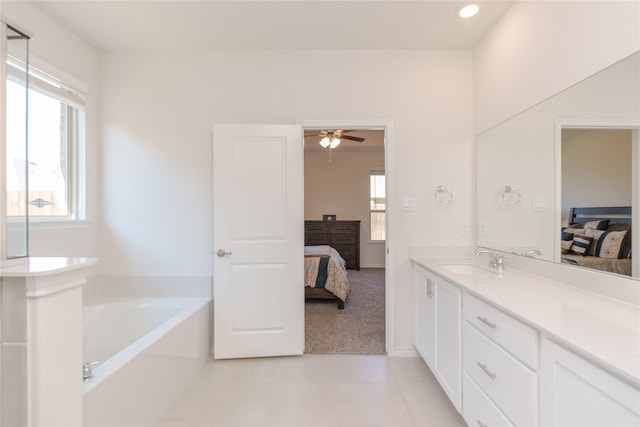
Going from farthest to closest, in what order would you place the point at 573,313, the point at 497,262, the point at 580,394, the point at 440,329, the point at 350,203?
the point at 350,203 → the point at 497,262 → the point at 440,329 → the point at 573,313 → the point at 580,394

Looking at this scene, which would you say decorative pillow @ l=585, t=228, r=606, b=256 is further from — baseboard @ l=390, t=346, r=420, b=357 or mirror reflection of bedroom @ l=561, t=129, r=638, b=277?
baseboard @ l=390, t=346, r=420, b=357

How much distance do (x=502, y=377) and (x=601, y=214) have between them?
929 mm

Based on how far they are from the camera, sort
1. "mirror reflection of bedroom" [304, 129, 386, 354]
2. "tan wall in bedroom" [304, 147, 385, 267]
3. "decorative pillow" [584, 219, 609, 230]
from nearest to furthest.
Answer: "decorative pillow" [584, 219, 609, 230]
"mirror reflection of bedroom" [304, 129, 386, 354]
"tan wall in bedroom" [304, 147, 385, 267]

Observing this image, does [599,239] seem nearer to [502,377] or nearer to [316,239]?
[502,377]

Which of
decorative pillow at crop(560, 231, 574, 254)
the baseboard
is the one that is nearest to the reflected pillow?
decorative pillow at crop(560, 231, 574, 254)

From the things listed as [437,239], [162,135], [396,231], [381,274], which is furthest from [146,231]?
[381,274]

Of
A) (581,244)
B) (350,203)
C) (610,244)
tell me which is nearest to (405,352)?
(581,244)

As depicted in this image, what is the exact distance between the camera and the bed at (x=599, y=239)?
1.26 meters

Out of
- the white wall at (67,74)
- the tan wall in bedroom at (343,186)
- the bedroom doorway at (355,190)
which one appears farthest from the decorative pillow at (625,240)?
the tan wall in bedroom at (343,186)

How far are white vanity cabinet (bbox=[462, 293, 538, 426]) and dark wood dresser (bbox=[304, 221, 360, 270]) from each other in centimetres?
437

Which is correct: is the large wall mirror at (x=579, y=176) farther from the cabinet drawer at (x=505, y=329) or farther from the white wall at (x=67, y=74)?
the white wall at (x=67, y=74)

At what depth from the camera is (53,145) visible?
2.27 metres

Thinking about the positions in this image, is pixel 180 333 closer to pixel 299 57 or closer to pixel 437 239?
pixel 437 239

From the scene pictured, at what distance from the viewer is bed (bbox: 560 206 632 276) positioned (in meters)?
1.26
